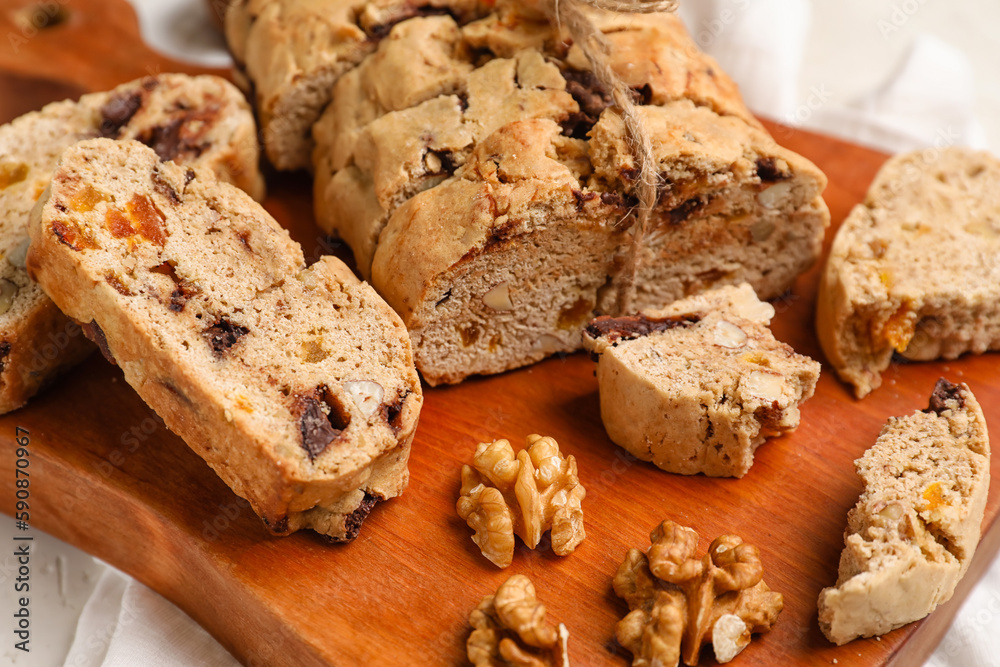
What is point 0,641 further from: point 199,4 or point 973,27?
point 973,27

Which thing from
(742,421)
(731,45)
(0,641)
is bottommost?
(0,641)

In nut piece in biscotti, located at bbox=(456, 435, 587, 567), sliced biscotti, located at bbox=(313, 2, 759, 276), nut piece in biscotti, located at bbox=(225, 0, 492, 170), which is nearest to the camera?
nut piece in biscotti, located at bbox=(456, 435, 587, 567)

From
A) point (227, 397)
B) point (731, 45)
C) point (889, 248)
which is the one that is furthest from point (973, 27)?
point (227, 397)

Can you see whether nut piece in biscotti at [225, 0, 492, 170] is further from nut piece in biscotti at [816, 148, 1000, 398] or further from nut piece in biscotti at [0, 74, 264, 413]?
nut piece in biscotti at [816, 148, 1000, 398]

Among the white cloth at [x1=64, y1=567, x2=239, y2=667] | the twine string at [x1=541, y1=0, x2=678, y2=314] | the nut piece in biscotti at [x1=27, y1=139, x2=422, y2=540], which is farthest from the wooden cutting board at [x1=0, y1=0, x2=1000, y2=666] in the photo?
the twine string at [x1=541, y1=0, x2=678, y2=314]

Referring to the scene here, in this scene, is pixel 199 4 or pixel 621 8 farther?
pixel 199 4

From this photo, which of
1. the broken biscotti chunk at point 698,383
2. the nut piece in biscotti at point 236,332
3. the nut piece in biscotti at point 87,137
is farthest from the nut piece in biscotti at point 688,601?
the nut piece in biscotti at point 87,137
